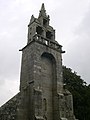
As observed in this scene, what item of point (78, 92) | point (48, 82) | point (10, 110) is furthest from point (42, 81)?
point (78, 92)

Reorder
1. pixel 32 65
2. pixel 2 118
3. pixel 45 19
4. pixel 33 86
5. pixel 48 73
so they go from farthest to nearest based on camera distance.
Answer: pixel 45 19 → pixel 48 73 → pixel 32 65 → pixel 33 86 → pixel 2 118

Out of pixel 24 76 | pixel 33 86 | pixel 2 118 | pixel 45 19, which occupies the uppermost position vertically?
pixel 45 19

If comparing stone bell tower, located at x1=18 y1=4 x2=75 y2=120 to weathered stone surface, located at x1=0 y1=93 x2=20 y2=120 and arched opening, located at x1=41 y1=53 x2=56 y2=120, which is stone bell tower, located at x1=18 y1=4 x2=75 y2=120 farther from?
weathered stone surface, located at x1=0 y1=93 x2=20 y2=120

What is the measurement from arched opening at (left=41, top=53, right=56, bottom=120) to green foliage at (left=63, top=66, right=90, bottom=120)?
8.20 m

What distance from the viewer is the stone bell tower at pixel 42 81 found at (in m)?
17.4

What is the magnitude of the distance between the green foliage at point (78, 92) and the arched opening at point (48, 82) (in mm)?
8202

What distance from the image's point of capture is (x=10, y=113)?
54.2ft

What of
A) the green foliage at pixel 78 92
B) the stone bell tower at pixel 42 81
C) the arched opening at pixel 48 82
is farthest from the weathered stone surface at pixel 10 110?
the green foliage at pixel 78 92

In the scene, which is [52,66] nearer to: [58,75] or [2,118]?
[58,75]

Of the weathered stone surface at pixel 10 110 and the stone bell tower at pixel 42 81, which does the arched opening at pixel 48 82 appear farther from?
the weathered stone surface at pixel 10 110

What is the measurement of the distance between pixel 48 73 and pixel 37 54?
2.60 metres

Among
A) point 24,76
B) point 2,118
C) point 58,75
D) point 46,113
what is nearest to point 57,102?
point 46,113

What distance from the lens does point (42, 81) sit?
64.0ft

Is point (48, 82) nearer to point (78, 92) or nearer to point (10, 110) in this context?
point (10, 110)
